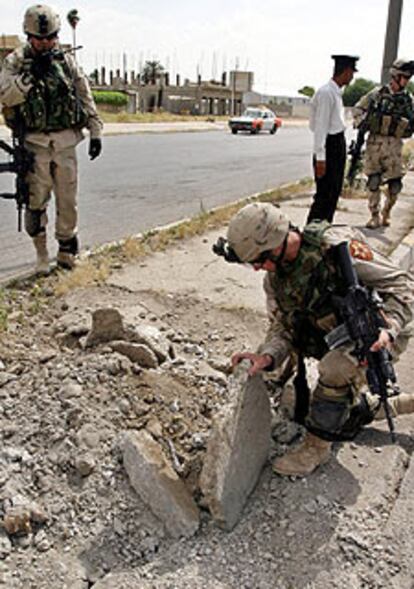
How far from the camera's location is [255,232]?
8.22ft

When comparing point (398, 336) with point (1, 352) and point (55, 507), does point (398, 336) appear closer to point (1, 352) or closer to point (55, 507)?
point (55, 507)

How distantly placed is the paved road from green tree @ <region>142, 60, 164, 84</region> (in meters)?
50.6

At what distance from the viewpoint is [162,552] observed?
240 cm

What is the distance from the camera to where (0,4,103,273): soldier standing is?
4477 millimetres

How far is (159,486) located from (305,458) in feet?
2.09

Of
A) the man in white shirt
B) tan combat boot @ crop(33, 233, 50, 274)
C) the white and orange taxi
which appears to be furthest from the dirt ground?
the white and orange taxi

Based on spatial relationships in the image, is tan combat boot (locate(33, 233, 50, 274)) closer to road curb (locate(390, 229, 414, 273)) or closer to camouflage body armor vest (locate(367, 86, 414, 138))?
road curb (locate(390, 229, 414, 273))

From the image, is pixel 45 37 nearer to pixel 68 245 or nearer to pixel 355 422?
pixel 68 245

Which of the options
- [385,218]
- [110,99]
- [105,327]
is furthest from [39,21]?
[110,99]

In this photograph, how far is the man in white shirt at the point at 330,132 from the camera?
5424 millimetres

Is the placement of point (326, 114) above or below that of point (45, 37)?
below

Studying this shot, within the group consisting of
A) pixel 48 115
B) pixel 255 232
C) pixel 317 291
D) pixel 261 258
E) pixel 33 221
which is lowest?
pixel 33 221

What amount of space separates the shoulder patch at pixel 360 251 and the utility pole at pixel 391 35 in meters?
6.98

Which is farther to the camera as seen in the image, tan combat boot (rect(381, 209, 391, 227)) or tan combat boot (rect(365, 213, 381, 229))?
tan combat boot (rect(381, 209, 391, 227))
